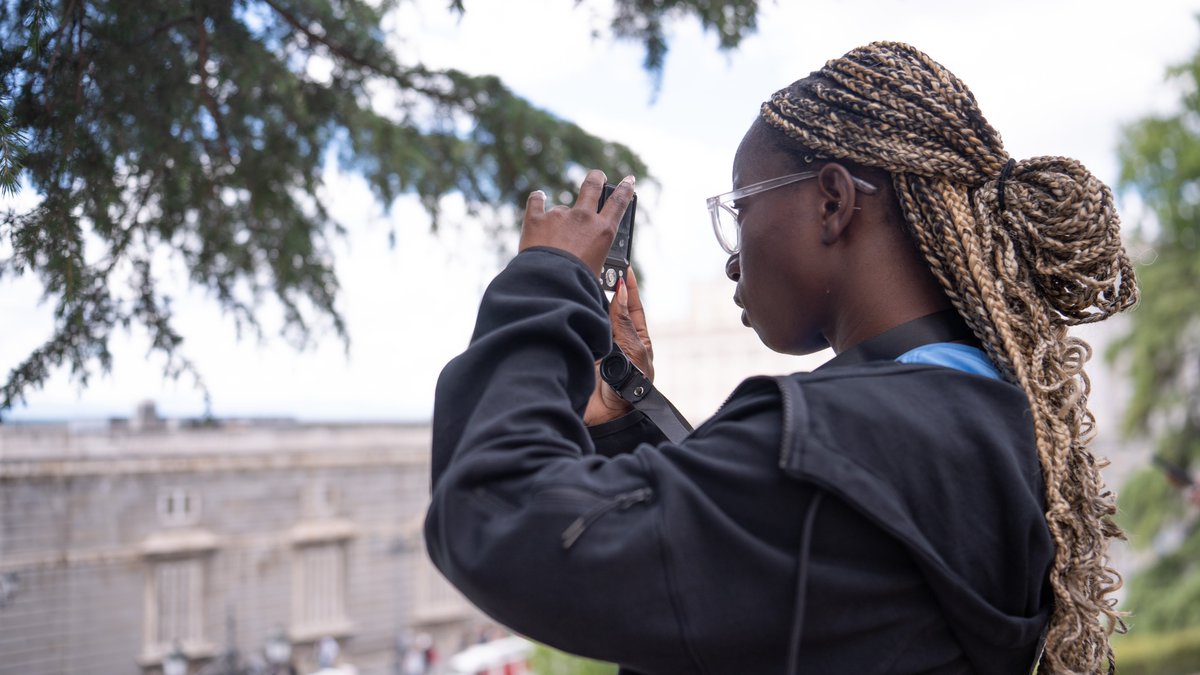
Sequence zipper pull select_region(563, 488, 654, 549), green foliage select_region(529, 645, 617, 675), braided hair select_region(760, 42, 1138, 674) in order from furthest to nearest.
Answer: green foliage select_region(529, 645, 617, 675) → braided hair select_region(760, 42, 1138, 674) → zipper pull select_region(563, 488, 654, 549)

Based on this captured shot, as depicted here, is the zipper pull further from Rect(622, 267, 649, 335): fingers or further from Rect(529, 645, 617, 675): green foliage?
Rect(529, 645, 617, 675): green foliage

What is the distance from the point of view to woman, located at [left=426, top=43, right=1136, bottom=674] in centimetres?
107

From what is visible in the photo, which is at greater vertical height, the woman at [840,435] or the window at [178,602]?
the woman at [840,435]

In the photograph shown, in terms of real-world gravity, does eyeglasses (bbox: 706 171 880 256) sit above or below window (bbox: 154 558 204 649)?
above

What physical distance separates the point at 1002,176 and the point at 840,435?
0.51 meters

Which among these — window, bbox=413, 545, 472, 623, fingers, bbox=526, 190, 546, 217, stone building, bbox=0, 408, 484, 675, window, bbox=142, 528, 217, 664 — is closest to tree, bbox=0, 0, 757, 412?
fingers, bbox=526, 190, 546, 217

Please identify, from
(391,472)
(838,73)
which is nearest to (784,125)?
→ (838,73)

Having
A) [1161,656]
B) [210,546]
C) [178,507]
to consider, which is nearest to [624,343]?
[1161,656]

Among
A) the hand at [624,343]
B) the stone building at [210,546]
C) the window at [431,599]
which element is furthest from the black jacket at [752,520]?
the window at [431,599]

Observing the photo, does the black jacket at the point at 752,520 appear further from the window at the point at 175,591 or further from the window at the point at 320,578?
the window at the point at 320,578

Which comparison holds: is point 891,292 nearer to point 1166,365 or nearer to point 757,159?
point 757,159

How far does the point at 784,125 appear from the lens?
4.51 ft

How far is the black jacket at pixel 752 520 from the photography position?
1061 mm

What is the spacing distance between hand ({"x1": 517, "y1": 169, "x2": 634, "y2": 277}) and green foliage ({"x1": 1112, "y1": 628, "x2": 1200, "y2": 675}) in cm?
1274
